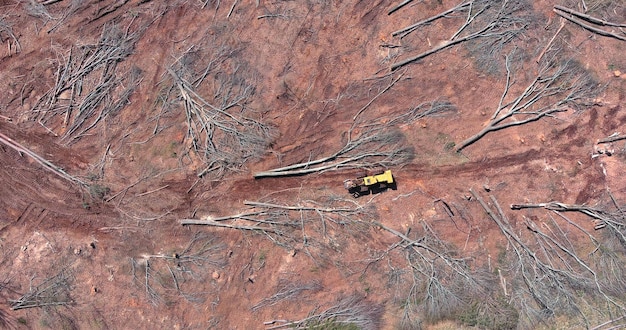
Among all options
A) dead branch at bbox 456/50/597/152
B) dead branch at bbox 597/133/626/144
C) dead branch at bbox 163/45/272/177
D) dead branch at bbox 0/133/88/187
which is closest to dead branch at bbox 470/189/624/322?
dead branch at bbox 597/133/626/144

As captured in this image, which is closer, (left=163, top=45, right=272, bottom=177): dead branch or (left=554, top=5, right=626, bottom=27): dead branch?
(left=163, top=45, right=272, bottom=177): dead branch

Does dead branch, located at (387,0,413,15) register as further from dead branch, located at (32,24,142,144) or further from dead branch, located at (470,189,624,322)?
dead branch, located at (32,24,142,144)

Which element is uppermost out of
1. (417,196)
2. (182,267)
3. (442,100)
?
(442,100)

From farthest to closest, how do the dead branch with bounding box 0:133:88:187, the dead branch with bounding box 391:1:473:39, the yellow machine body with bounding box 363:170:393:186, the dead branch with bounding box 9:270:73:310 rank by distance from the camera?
the dead branch with bounding box 391:1:473:39
the dead branch with bounding box 0:133:88:187
the dead branch with bounding box 9:270:73:310
the yellow machine body with bounding box 363:170:393:186

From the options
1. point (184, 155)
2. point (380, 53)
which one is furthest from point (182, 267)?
point (380, 53)

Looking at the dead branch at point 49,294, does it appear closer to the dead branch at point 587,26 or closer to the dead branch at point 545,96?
the dead branch at point 545,96

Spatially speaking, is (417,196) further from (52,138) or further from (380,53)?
(52,138)

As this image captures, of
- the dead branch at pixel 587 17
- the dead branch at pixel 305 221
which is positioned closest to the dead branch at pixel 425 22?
the dead branch at pixel 587 17

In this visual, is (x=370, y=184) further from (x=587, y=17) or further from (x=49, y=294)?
(x=49, y=294)
